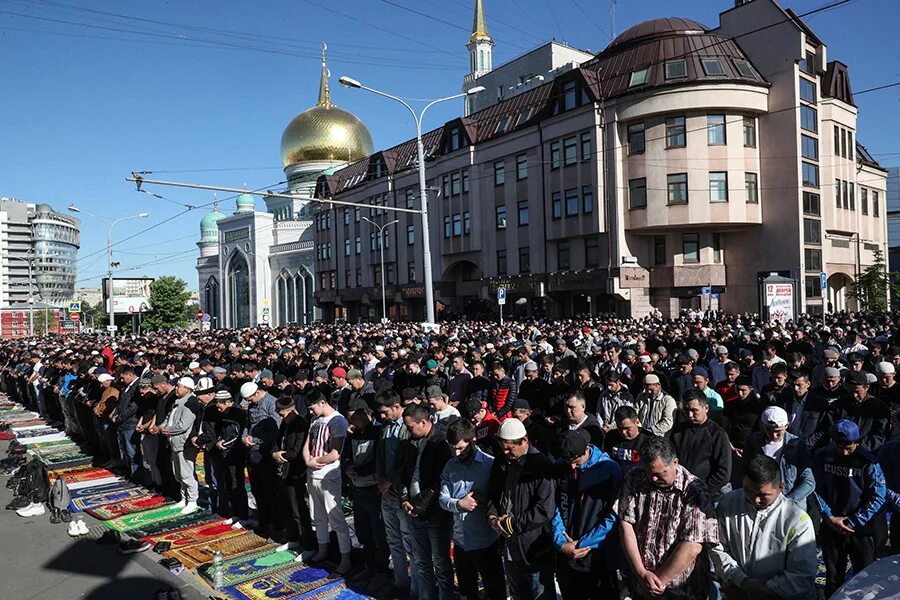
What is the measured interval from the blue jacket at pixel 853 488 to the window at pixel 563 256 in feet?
107

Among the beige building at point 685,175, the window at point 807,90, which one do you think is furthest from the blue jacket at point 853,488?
the window at point 807,90

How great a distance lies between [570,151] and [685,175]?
21.1ft

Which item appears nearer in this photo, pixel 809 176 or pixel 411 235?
pixel 809 176

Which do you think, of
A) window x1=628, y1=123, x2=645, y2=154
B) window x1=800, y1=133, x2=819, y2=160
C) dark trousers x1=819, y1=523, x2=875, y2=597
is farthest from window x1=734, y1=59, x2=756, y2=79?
dark trousers x1=819, y1=523, x2=875, y2=597

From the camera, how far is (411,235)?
49906 millimetres

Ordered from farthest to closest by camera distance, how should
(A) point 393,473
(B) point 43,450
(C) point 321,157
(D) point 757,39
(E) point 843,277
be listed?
(C) point 321,157 < (E) point 843,277 < (D) point 757,39 < (B) point 43,450 < (A) point 393,473

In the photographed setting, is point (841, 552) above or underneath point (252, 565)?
above

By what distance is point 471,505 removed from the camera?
472cm

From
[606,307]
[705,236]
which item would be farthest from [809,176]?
[606,307]

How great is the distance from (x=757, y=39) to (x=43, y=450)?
36.2m

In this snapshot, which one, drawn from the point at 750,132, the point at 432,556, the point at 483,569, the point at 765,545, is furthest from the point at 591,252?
the point at 765,545

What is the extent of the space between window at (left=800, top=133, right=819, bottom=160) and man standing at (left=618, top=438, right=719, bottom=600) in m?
35.0

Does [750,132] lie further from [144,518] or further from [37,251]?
[37,251]

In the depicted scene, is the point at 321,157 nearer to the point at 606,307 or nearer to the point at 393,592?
the point at 606,307
